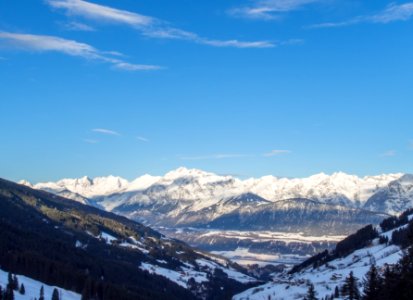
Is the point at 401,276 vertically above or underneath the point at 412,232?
underneath

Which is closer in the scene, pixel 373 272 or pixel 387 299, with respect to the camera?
pixel 387 299

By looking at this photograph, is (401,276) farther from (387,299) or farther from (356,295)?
(356,295)

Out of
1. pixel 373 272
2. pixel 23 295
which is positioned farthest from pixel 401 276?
pixel 23 295

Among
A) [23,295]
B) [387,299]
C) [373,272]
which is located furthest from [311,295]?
[23,295]

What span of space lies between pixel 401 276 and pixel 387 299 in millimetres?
6031

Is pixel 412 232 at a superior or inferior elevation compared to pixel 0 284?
superior

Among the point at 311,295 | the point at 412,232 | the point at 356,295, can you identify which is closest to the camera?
the point at 412,232

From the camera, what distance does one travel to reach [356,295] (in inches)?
5896

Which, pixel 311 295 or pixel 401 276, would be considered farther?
pixel 311 295

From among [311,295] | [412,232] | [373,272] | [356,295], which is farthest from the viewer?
[311,295]

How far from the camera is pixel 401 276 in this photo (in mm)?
117000

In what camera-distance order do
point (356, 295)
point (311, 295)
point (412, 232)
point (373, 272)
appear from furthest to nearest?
point (311, 295)
point (356, 295)
point (373, 272)
point (412, 232)

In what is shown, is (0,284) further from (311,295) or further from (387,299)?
(387,299)

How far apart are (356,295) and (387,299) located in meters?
30.7
